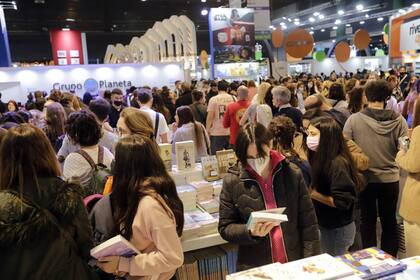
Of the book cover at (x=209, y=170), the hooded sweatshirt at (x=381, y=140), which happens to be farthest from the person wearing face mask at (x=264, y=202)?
the hooded sweatshirt at (x=381, y=140)

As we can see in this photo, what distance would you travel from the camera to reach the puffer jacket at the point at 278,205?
1822 millimetres

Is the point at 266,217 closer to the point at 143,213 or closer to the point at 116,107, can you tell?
the point at 143,213

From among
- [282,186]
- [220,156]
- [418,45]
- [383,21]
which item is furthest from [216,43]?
[383,21]

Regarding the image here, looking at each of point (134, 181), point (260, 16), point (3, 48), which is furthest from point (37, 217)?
point (260, 16)

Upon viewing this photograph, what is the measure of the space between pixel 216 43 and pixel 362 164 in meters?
8.32

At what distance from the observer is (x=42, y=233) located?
144 cm

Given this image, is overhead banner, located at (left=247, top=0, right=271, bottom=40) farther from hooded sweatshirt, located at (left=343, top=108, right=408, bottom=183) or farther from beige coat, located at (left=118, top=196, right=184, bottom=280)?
beige coat, located at (left=118, top=196, right=184, bottom=280)

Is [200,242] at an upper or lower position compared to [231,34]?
lower

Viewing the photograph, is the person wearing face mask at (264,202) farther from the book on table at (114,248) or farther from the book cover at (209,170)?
the book cover at (209,170)

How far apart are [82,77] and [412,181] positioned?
11.1 metres

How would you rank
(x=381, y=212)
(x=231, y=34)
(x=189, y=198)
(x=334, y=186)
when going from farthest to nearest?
1. (x=231, y=34)
2. (x=381, y=212)
3. (x=189, y=198)
4. (x=334, y=186)

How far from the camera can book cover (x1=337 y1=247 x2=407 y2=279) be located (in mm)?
1479

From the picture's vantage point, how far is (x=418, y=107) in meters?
2.58

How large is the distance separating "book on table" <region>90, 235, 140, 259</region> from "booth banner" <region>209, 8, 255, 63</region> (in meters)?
9.30
